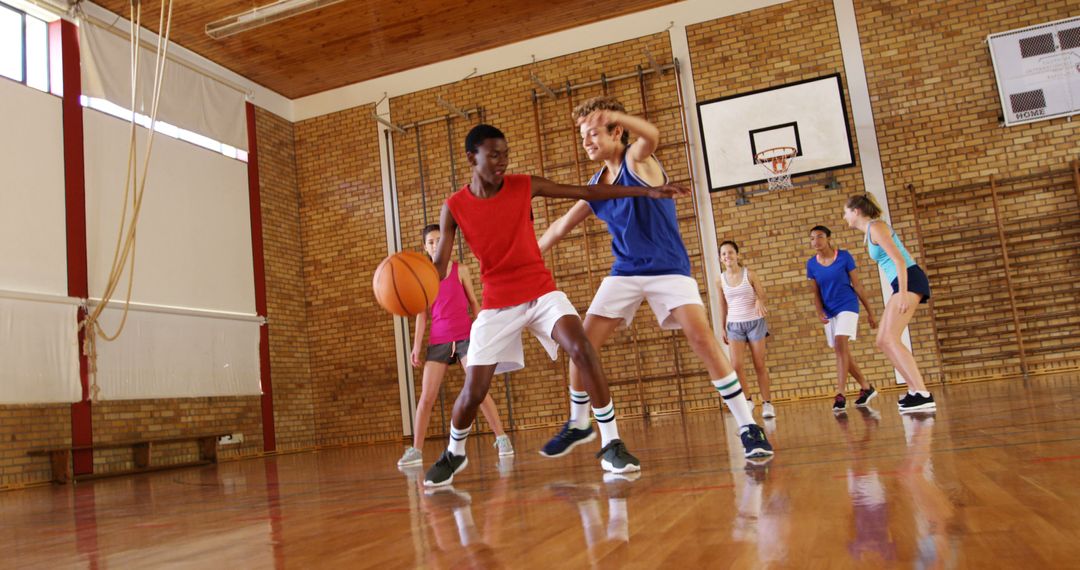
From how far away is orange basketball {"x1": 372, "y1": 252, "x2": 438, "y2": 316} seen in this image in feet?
12.4

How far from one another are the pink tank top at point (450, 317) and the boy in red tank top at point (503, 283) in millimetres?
2267

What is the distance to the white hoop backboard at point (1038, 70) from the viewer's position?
34.4 ft

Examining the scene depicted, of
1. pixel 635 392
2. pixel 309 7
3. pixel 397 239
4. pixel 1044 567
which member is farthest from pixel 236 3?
pixel 1044 567

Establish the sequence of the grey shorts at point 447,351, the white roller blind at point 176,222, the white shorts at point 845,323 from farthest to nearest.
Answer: the white roller blind at point 176,222 < the white shorts at point 845,323 < the grey shorts at point 447,351

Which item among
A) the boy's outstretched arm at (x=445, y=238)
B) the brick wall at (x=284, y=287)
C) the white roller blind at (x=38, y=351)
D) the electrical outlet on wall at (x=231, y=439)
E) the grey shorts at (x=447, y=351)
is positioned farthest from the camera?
the brick wall at (x=284, y=287)

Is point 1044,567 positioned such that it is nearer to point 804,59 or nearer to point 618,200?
point 618,200

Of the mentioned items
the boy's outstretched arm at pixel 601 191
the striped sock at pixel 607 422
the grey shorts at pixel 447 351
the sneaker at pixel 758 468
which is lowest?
the sneaker at pixel 758 468

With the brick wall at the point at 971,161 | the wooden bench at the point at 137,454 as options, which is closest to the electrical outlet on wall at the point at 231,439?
the wooden bench at the point at 137,454

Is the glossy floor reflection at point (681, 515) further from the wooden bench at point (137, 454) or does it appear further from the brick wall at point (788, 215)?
the brick wall at point (788, 215)

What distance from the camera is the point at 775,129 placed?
11.2 metres

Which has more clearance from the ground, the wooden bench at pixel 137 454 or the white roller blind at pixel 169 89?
the white roller blind at pixel 169 89

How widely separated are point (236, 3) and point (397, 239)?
13.8ft

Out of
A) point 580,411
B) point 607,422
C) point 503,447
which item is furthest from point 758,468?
point 503,447

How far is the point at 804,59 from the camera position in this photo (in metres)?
11.4
